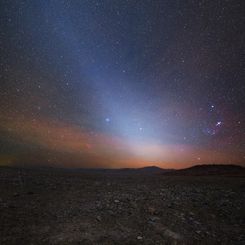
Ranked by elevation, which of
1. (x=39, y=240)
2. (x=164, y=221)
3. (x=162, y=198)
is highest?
(x=162, y=198)

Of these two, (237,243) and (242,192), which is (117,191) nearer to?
(237,243)

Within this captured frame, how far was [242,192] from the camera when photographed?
14867mm

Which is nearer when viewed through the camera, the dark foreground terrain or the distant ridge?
the dark foreground terrain

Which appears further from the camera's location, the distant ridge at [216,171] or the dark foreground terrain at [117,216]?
the distant ridge at [216,171]

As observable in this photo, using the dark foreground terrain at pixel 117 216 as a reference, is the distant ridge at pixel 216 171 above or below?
above

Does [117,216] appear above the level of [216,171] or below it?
below

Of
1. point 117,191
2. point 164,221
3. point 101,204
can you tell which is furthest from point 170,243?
point 117,191

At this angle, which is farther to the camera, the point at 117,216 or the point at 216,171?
the point at 216,171

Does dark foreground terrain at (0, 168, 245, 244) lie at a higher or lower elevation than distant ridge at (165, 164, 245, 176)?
lower

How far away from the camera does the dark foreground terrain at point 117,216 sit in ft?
28.0

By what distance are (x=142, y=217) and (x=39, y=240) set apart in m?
4.06

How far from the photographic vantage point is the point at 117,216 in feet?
32.8

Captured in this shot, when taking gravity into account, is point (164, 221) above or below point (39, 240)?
above

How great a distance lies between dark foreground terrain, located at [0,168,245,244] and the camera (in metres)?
8.53
